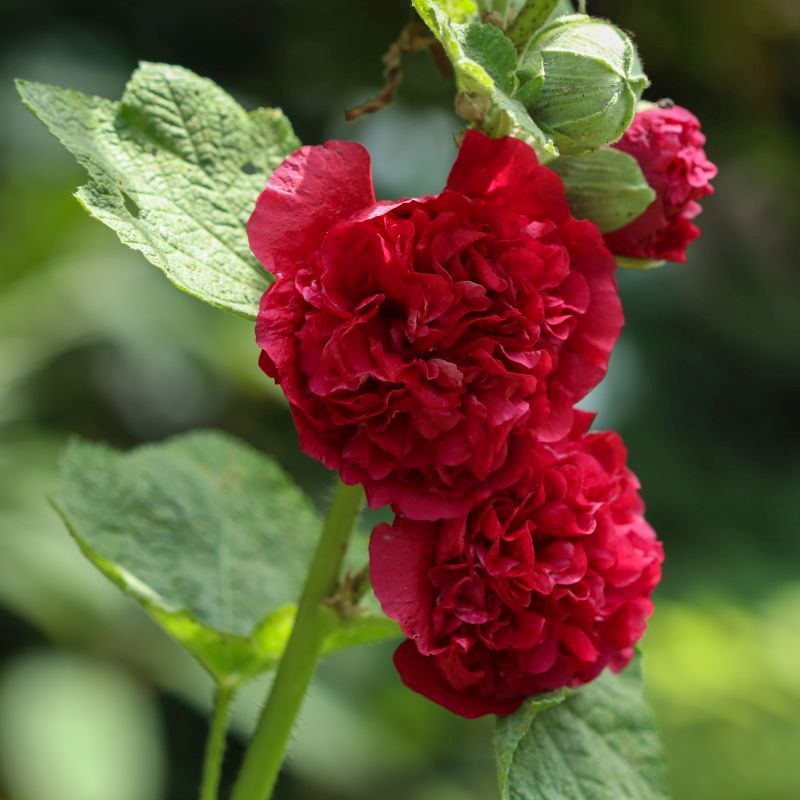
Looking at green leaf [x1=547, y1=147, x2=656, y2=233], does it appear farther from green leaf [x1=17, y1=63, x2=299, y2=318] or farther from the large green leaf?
the large green leaf

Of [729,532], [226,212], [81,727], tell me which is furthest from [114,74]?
[226,212]

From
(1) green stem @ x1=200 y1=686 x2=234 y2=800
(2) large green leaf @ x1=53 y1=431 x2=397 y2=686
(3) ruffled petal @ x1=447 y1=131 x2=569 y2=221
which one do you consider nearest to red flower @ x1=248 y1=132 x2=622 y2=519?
(3) ruffled petal @ x1=447 y1=131 x2=569 y2=221

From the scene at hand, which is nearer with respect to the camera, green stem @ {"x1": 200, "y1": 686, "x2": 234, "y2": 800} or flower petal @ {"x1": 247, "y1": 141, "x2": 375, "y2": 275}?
flower petal @ {"x1": 247, "y1": 141, "x2": 375, "y2": 275}

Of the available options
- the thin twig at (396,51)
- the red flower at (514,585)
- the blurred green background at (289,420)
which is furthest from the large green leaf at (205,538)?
the blurred green background at (289,420)

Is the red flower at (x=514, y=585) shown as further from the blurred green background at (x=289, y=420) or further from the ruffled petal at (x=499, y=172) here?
the blurred green background at (x=289, y=420)

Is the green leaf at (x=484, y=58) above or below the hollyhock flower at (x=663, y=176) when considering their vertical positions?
above
